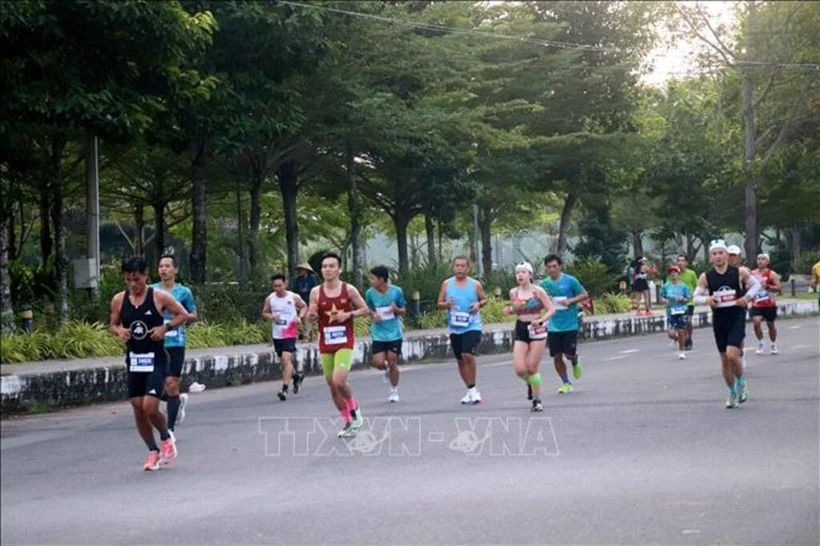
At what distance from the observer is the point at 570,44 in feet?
140

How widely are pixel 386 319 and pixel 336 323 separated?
3.85m

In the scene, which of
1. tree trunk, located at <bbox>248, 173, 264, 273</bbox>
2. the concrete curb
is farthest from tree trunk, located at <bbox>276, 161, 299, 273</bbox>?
the concrete curb

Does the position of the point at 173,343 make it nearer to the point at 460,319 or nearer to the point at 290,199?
the point at 460,319

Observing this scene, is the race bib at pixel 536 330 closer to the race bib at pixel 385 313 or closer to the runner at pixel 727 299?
the runner at pixel 727 299

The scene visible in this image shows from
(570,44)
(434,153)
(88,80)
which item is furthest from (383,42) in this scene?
(570,44)

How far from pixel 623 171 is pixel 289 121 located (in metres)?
25.1

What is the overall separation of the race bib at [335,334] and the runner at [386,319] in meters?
3.32

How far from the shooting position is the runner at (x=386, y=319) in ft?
55.1

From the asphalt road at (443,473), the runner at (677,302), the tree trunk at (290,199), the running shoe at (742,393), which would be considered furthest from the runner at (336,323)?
the tree trunk at (290,199)

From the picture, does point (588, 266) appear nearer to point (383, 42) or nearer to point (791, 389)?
point (383, 42)

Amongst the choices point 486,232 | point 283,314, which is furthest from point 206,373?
point 486,232

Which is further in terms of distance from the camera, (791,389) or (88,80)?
(88,80)

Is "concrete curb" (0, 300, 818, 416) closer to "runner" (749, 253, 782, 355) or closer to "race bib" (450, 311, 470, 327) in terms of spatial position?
"race bib" (450, 311, 470, 327)

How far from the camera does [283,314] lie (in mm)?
18734
